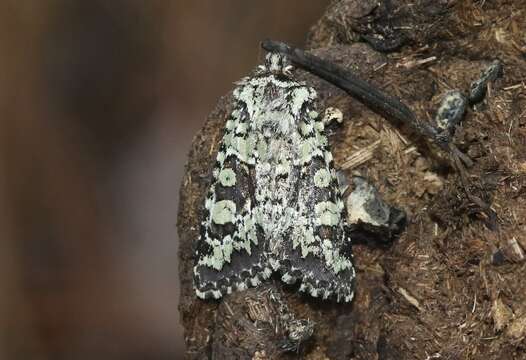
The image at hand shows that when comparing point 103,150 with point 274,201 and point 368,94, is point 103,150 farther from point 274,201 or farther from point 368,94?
point 368,94

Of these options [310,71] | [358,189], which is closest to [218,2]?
[310,71]

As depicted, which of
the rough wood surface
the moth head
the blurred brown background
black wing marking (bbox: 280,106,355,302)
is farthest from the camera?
the blurred brown background

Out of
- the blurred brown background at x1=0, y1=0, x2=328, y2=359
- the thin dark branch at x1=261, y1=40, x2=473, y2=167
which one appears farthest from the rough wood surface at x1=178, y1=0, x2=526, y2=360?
the blurred brown background at x1=0, y1=0, x2=328, y2=359

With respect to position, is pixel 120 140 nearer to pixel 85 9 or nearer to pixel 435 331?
pixel 85 9

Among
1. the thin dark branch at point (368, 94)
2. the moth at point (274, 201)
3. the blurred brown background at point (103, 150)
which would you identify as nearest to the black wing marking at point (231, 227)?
the moth at point (274, 201)

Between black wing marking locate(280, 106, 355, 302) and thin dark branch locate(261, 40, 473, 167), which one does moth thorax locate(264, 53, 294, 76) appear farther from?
black wing marking locate(280, 106, 355, 302)

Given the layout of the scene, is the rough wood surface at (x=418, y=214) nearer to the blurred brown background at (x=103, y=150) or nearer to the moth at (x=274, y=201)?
the moth at (x=274, y=201)
